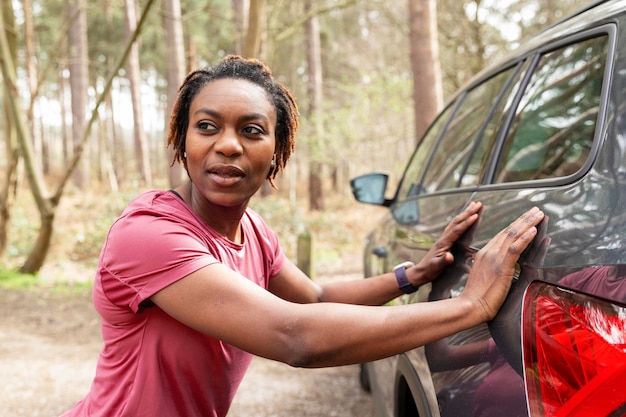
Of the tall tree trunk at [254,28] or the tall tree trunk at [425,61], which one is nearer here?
the tall tree trunk at [254,28]

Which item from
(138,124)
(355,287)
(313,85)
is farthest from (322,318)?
(138,124)

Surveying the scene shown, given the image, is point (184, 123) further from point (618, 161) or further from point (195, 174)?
point (618, 161)

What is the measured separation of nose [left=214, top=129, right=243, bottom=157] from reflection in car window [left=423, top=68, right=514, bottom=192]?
103 cm

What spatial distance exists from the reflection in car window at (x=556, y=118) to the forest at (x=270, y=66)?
30.3 inches

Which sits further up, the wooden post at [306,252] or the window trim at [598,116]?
the window trim at [598,116]

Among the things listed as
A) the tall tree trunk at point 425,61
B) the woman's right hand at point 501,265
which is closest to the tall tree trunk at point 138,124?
the tall tree trunk at point 425,61

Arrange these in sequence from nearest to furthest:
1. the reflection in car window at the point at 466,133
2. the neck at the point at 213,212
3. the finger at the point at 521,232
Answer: the finger at the point at 521,232, the neck at the point at 213,212, the reflection in car window at the point at 466,133

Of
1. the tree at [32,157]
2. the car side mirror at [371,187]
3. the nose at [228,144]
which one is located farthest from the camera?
the tree at [32,157]

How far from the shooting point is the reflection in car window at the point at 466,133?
8.20ft

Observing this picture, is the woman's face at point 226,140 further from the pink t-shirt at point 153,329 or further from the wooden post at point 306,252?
Result: the wooden post at point 306,252

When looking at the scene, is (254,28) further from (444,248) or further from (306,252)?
(444,248)

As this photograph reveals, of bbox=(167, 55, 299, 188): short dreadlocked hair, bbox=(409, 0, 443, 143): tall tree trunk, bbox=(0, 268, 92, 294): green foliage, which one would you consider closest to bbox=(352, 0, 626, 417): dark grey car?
bbox=(167, 55, 299, 188): short dreadlocked hair

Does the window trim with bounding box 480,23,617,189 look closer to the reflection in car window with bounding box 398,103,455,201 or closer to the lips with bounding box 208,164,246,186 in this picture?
the lips with bounding box 208,164,246,186

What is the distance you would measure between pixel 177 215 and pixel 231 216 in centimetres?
26
